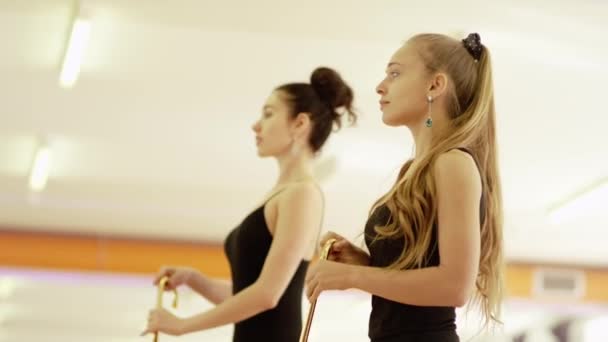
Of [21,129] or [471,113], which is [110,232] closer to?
[21,129]

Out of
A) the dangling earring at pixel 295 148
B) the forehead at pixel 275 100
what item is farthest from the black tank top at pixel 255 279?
the forehead at pixel 275 100

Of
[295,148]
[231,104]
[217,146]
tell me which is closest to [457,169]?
[295,148]

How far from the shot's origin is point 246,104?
471 centimetres

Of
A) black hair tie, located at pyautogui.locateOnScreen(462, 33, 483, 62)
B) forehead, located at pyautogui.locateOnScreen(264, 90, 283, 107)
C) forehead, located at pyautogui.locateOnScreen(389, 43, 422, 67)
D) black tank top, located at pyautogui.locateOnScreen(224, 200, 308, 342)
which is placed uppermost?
forehead, located at pyautogui.locateOnScreen(264, 90, 283, 107)

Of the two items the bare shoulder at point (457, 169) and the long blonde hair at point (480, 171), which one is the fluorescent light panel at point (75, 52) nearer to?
the long blonde hair at point (480, 171)

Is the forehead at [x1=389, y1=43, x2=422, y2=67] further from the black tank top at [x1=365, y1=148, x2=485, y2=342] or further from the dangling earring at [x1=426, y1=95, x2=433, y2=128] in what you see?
the black tank top at [x1=365, y1=148, x2=485, y2=342]

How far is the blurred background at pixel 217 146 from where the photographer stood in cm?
378

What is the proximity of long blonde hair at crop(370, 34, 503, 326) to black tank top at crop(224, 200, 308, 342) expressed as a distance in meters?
0.61

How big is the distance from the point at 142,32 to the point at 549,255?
4.50m

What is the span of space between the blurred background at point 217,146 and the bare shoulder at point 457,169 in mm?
304

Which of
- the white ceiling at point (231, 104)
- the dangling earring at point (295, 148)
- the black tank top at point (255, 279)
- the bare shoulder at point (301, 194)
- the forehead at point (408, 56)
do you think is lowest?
the black tank top at point (255, 279)

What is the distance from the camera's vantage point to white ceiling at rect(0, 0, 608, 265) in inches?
147

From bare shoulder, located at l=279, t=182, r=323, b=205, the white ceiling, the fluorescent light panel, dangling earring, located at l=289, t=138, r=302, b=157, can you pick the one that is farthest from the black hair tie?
the fluorescent light panel

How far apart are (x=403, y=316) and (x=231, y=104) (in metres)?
3.22
